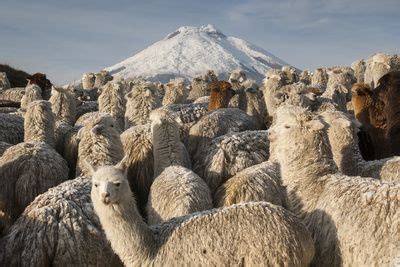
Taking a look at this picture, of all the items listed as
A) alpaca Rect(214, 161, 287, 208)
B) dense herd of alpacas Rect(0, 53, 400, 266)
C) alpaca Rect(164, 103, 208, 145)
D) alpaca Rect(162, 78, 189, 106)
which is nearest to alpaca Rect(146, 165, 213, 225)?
dense herd of alpacas Rect(0, 53, 400, 266)

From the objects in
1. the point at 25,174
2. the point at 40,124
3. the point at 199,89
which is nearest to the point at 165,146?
the point at 25,174

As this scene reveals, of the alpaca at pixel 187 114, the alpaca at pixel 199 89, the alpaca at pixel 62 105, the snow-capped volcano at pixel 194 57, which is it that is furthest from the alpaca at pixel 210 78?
the snow-capped volcano at pixel 194 57

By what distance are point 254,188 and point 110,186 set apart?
197cm

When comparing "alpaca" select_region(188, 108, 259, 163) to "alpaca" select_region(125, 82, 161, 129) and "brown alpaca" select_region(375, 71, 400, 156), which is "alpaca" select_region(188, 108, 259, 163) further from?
"brown alpaca" select_region(375, 71, 400, 156)

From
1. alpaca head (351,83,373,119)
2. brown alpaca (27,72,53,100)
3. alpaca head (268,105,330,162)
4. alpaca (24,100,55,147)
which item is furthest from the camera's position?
brown alpaca (27,72,53,100)

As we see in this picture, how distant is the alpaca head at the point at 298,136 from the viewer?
513 centimetres

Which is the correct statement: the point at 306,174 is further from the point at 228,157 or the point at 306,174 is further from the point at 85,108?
the point at 85,108

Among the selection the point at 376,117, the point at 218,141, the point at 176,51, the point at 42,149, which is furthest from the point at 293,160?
the point at 176,51

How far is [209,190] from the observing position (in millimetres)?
6105

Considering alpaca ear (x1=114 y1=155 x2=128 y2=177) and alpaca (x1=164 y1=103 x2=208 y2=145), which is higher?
alpaca (x1=164 y1=103 x2=208 y2=145)

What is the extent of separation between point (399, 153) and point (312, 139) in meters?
2.58

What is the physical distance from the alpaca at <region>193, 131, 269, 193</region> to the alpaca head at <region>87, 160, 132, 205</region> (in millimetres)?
2295

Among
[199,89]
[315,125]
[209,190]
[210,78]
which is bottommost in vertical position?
[209,190]

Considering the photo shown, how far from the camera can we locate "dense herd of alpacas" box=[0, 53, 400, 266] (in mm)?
4320
